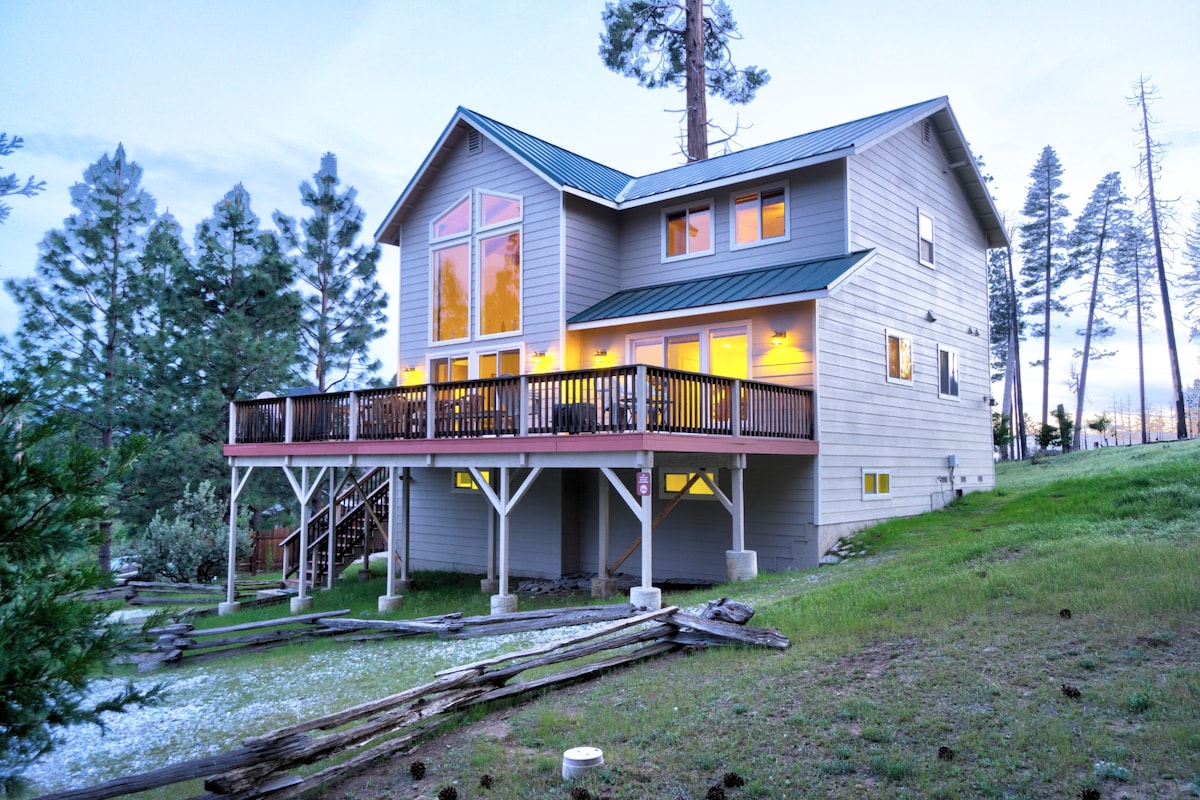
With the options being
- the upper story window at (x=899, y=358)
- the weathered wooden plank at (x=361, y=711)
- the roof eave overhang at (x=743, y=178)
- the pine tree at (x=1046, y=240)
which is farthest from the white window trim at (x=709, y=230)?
the pine tree at (x=1046, y=240)

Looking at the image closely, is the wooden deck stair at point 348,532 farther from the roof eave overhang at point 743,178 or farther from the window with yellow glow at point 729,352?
the roof eave overhang at point 743,178

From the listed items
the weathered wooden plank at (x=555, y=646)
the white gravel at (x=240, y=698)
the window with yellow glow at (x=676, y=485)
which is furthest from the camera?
the window with yellow glow at (x=676, y=485)

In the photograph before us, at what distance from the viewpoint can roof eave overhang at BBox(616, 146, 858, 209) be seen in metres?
16.4

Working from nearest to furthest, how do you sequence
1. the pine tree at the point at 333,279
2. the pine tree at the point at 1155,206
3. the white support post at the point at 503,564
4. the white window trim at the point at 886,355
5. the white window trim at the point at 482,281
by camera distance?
1. the white support post at the point at 503,564
2. the white window trim at the point at 886,355
3. the white window trim at the point at 482,281
4. the pine tree at the point at 333,279
5. the pine tree at the point at 1155,206

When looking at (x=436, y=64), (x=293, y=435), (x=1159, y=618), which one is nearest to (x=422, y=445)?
(x=293, y=435)

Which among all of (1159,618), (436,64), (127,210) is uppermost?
(436,64)

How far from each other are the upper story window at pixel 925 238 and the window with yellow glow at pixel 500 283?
9.30 m

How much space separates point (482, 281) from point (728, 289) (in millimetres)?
6289

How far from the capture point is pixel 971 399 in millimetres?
21719

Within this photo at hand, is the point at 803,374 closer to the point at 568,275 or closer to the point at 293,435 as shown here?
the point at 568,275

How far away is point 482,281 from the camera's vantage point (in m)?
20.0

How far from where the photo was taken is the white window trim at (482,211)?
19219mm

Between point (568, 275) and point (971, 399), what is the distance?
11107mm

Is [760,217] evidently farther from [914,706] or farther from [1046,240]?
[1046,240]
